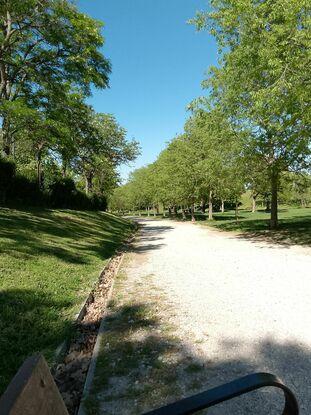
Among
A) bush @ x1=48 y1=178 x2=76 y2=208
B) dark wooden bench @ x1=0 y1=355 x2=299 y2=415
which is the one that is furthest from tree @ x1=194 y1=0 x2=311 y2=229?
bush @ x1=48 y1=178 x2=76 y2=208

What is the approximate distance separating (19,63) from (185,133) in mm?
23844

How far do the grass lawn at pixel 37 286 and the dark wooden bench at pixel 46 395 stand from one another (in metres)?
2.54

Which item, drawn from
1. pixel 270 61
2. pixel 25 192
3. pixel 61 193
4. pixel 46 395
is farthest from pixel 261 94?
pixel 61 193

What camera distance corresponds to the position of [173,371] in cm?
390

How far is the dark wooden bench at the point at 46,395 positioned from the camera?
3.99ft

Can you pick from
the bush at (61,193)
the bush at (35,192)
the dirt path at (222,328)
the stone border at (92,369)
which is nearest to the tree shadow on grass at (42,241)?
the dirt path at (222,328)

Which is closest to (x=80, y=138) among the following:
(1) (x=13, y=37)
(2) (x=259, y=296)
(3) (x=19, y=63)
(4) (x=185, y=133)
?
(3) (x=19, y=63)

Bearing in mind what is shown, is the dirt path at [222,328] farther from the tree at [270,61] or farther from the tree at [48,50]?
the tree at [48,50]

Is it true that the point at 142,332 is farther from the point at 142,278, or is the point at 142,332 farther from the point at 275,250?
the point at 275,250

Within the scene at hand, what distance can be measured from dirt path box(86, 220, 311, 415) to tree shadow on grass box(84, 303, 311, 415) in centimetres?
1

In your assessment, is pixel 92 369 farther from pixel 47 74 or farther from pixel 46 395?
pixel 47 74

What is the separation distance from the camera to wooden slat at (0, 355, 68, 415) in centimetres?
119

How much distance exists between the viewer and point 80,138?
56.1 ft

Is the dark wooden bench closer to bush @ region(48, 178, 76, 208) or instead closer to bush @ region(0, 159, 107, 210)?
bush @ region(0, 159, 107, 210)
